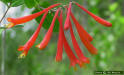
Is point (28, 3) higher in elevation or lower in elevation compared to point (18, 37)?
higher

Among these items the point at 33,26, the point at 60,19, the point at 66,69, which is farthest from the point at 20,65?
the point at 60,19

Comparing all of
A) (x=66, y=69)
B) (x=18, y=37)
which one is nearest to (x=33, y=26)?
(x=18, y=37)

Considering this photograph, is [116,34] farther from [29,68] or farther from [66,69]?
[29,68]

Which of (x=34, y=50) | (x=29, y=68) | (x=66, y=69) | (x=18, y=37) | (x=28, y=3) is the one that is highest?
(x=28, y=3)

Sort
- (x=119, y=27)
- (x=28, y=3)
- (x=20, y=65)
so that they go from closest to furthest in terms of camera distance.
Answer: (x=28, y=3), (x=20, y=65), (x=119, y=27)

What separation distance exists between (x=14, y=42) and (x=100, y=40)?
1341 millimetres

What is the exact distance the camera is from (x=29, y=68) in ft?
6.71

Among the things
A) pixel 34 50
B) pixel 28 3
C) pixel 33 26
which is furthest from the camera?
pixel 34 50

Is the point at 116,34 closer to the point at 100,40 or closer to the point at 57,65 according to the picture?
the point at 100,40

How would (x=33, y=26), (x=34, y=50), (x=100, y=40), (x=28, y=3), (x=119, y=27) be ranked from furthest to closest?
(x=100, y=40) < (x=119, y=27) < (x=34, y=50) < (x=33, y=26) < (x=28, y=3)

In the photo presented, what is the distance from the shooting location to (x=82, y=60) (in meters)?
0.80

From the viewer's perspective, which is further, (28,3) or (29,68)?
(29,68)

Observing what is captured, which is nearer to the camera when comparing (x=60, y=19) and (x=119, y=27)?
(x=60, y=19)

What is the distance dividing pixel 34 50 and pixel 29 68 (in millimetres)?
232
